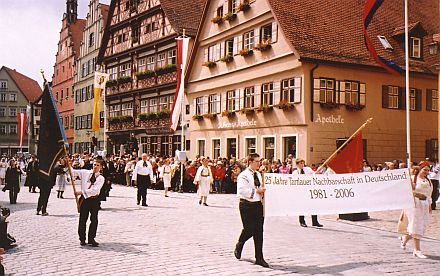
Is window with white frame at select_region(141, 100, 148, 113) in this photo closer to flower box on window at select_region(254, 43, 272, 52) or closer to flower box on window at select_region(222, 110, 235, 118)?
flower box on window at select_region(222, 110, 235, 118)

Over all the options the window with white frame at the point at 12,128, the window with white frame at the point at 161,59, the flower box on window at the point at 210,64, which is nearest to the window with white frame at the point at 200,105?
the flower box on window at the point at 210,64

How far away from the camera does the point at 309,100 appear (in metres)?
28.0

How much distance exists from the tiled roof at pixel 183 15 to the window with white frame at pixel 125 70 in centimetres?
770

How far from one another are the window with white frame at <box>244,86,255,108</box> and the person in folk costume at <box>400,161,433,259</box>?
21099mm

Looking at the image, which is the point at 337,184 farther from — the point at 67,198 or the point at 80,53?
the point at 80,53

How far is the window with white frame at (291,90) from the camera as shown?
28406mm

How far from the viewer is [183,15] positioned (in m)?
41.5

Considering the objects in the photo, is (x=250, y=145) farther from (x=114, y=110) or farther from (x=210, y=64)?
(x=114, y=110)

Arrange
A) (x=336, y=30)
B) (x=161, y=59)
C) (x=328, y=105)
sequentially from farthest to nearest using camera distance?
(x=161, y=59), (x=336, y=30), (x=328, y=105)

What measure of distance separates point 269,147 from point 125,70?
2109cm

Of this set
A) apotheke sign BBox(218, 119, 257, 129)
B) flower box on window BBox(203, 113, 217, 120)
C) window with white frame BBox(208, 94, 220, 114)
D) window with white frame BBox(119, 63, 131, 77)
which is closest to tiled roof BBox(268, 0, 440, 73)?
Answer: apotheke sign BBox(218, 119, 257, 129)

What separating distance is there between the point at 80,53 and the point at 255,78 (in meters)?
32.3

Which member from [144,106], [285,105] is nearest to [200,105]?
[144,106]

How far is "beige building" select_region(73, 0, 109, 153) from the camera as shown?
54.1m
